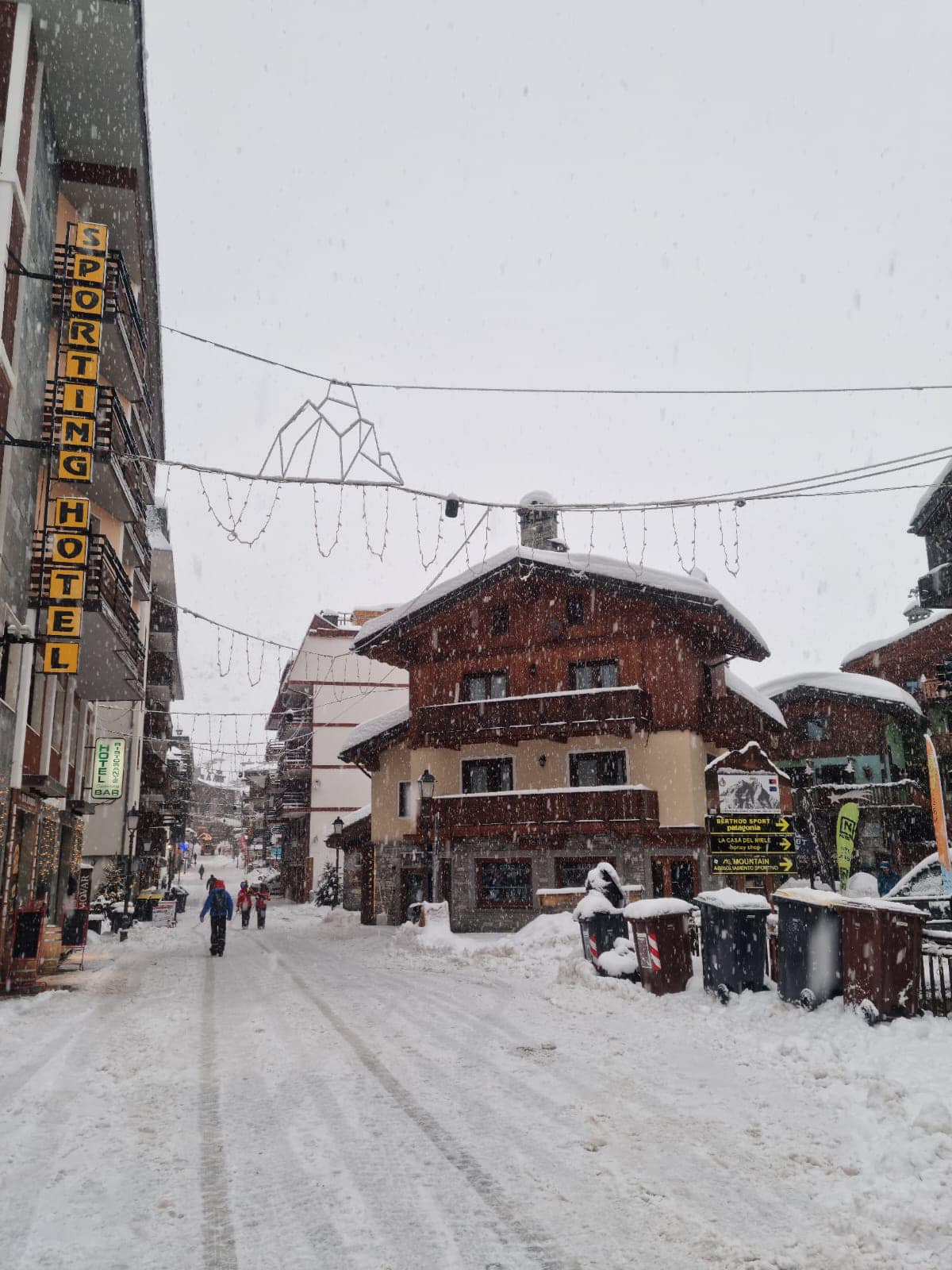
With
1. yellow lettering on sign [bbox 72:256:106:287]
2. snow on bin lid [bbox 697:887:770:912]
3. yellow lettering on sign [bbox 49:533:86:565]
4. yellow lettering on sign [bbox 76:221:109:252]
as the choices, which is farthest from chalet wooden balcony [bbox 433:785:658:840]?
yellow lettering on sign [bbox 76:221:109:252]

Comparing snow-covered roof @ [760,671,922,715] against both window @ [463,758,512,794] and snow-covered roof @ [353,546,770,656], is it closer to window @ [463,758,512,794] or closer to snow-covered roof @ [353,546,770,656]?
snow-covered roof @ [353,546,770,656]

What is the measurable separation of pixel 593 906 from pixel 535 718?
13.4m

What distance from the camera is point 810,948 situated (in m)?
10.2

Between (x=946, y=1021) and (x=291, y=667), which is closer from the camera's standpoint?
(x=946, y=1021)

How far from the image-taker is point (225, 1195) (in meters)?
5.19

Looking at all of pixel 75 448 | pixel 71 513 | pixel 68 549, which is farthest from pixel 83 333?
pixel 68 549

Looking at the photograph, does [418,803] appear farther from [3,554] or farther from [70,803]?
[3,554]

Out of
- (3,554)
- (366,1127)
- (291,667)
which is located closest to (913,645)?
(291,667)

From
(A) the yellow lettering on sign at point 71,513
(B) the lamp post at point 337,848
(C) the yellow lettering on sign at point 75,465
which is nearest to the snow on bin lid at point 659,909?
(A) the yellow lettering on sign at point 71,513

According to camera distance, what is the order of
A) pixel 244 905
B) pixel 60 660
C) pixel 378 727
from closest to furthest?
pixel 60 660 → pixel 244 905 → pixel 378 727

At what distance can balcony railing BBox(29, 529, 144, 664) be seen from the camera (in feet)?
53.2

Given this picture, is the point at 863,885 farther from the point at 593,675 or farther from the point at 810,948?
the point at 810,948

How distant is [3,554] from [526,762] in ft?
57.9

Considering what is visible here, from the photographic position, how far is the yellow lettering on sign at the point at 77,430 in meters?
16.0
